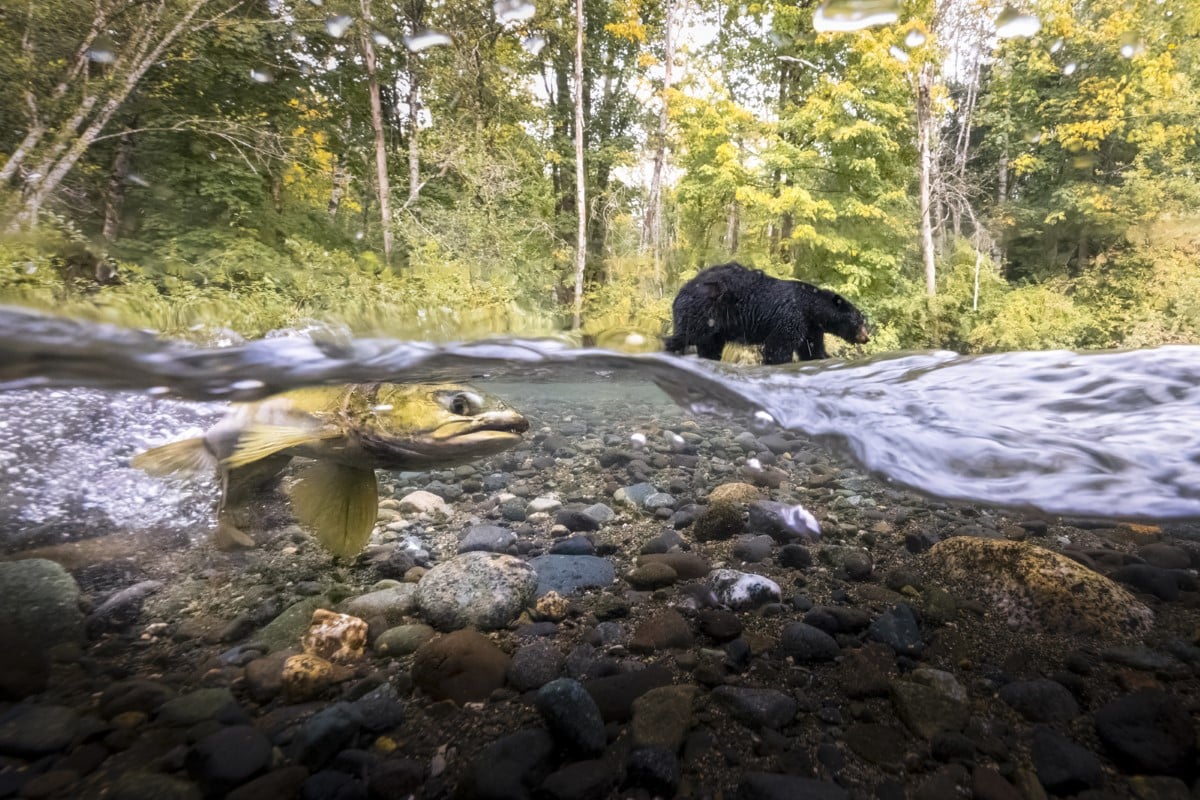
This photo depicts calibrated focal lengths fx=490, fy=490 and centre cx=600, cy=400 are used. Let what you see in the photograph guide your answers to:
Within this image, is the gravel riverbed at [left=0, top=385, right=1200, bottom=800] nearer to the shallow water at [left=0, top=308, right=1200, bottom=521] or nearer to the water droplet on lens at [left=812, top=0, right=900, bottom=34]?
the shallow water at [left=0, top=308, right=1200, bottom=521]

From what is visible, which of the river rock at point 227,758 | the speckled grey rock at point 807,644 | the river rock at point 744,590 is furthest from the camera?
the river rock at point 744,590

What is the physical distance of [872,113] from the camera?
5223 millimetres

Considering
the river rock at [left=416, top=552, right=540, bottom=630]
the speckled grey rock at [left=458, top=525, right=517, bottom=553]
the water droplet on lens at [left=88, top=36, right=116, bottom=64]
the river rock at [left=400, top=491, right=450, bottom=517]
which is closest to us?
the river rock at [left=416, top=552, right=540, bottom=630]

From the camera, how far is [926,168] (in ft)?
17.9

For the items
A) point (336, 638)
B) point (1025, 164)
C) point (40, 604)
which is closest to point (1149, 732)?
point (336, 638)

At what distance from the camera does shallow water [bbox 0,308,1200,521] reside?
2426 mm

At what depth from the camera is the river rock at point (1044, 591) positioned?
2484 mm

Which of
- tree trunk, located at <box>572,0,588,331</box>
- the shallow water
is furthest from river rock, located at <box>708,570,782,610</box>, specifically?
tree trunk, located at <box>572,0,588,331</box>

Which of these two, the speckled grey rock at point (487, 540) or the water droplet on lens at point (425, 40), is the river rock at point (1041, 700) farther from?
the water droplet on lens at point (425, 40)

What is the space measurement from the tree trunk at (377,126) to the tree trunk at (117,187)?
207cm

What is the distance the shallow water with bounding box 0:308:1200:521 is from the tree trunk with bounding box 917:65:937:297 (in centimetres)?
307

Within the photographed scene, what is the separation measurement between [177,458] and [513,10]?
585 centimetres

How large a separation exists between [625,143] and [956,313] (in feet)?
16.4

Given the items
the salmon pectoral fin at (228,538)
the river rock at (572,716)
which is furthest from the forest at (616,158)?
the river rock at (572,716)
